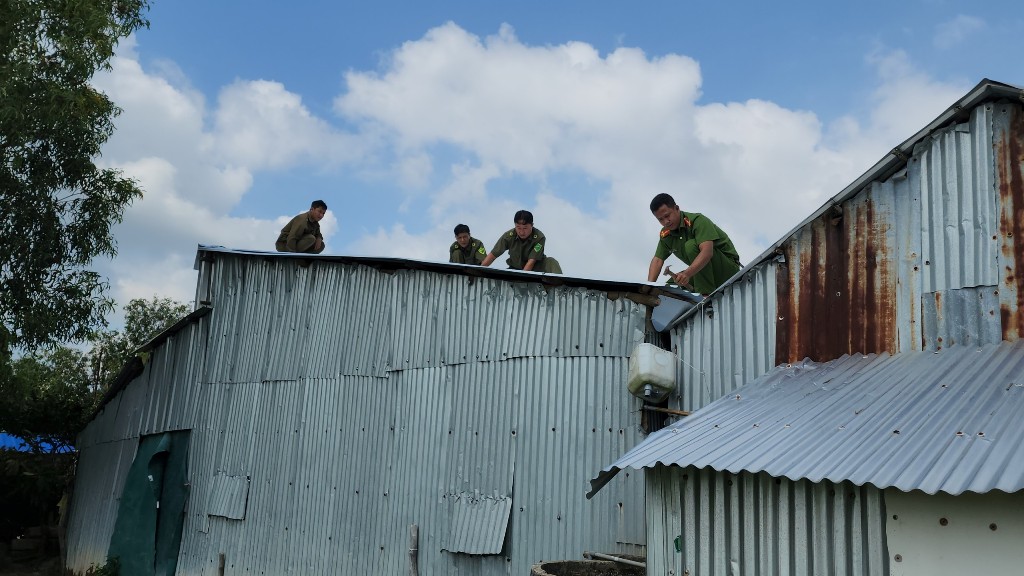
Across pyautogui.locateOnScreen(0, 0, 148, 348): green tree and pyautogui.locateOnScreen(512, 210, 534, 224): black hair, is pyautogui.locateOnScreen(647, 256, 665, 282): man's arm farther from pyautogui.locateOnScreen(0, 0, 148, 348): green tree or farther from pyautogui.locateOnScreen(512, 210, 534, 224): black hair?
pyautogui.locateOnScreen(0, 0, 148, 348): green tree

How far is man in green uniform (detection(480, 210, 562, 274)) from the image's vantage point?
11.2 metres

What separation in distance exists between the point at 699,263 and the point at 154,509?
9.68 m

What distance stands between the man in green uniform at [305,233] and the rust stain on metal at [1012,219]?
9.23m

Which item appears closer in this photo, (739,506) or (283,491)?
(739,506)

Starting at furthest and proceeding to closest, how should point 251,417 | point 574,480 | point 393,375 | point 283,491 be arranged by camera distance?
point 251,417 < point 283,491 < point 393,375 < point 574,480

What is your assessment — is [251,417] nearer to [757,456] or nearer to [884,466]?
[757,456]

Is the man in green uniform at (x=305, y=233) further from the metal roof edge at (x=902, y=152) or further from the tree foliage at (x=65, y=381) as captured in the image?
the metal roof edge at (x=902, y=152)

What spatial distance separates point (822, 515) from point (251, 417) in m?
8.48

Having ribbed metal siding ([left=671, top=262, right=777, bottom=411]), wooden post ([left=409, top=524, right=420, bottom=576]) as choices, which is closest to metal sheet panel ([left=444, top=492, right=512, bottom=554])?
wooden post ([left=409, top=524, right=420, bottom=576])

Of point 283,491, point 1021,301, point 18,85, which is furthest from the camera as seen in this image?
point 18,85

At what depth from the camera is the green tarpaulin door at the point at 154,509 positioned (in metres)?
12.6

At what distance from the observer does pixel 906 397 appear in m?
5.46

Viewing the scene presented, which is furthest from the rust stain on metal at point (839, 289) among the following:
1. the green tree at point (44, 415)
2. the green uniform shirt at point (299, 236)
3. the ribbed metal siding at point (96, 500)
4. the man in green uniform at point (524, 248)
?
the green tree at point (44, 415)

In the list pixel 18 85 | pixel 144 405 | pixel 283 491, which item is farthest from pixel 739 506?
pixel 18 85
